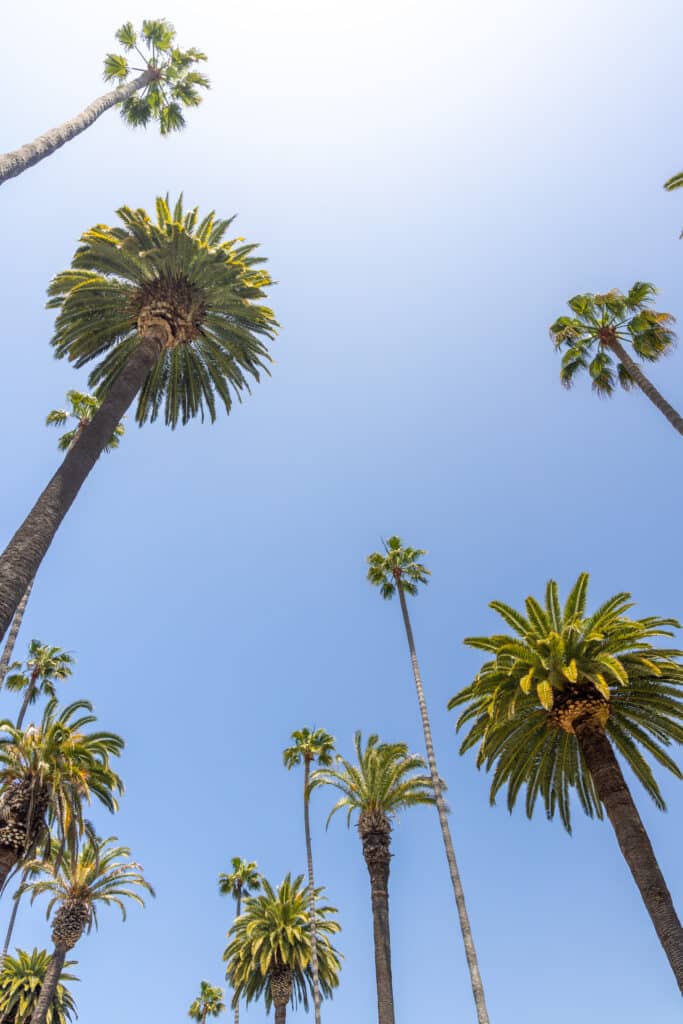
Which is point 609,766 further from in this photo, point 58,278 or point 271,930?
point 271,930

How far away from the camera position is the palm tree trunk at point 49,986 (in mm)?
27859

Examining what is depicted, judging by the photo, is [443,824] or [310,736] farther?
[310,736]

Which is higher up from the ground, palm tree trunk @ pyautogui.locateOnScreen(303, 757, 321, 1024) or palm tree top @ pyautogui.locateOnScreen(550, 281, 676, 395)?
palm tree top @ pyautogui.locateOnScreen(550, 281, 676, 395)

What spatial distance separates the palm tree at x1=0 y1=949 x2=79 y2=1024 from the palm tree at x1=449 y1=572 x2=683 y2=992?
110 feet

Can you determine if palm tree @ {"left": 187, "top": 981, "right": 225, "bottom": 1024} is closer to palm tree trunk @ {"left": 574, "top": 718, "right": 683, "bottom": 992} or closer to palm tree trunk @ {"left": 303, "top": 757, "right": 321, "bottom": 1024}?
palm tree trunk @ {"left": 303, "top": 757, "right": 321, "bottom": 1024}

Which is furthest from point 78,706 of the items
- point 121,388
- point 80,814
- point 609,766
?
point 609,766

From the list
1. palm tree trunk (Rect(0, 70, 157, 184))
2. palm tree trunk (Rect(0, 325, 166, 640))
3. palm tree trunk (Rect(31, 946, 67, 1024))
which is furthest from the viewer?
palm tree trunk (Rect(31, 946, 67, 1024))

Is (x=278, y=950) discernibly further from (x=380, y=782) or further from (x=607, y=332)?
(x=607, y=332)

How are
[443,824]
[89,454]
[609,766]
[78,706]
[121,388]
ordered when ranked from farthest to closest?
[443,824] → [78,706] → [609,766] → [121,388] → [89,454]

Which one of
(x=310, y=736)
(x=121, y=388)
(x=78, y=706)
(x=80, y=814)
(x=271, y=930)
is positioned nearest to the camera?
(x=121, y=388)

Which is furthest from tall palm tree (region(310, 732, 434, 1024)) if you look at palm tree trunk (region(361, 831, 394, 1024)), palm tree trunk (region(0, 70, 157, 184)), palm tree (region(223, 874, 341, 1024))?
A: palm tree trunk (region(0, 70, 157, 184))

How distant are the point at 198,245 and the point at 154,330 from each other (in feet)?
8.62

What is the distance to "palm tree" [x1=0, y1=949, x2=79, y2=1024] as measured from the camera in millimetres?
38375

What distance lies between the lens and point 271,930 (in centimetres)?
3797
